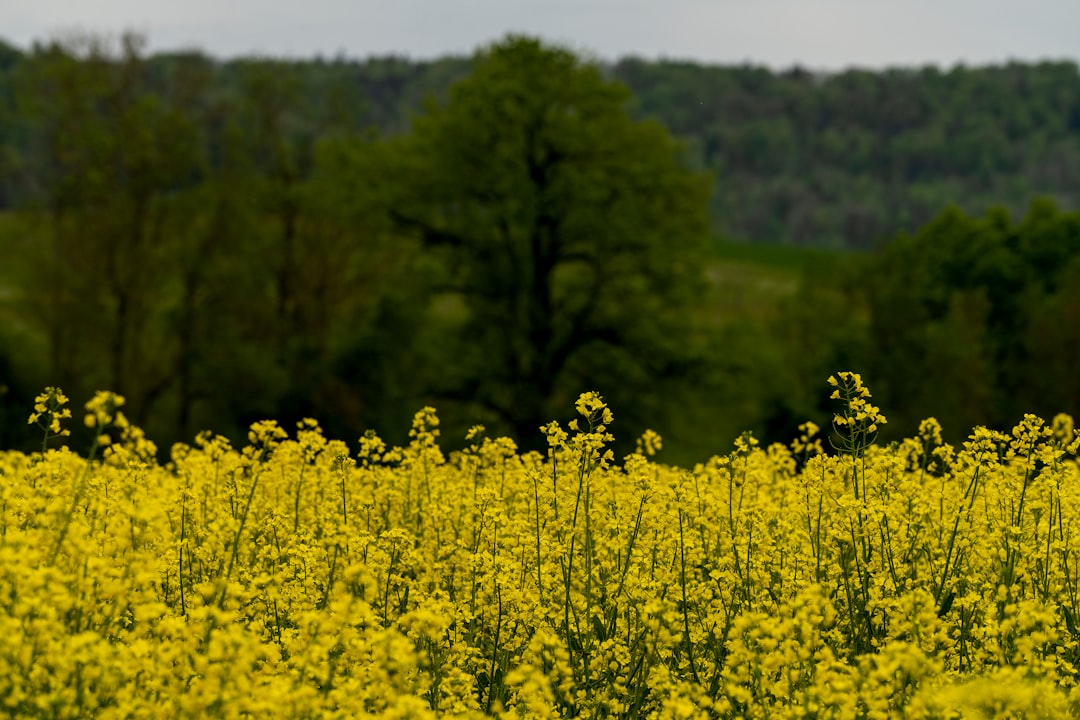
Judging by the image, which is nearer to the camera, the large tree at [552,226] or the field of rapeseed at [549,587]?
the field of rapeseed at [549,587]

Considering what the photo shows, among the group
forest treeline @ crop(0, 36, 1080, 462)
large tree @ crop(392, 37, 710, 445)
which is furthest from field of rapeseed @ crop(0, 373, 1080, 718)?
large tree @ crop(392, 37, 710, 445)

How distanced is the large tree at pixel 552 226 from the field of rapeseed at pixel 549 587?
2140 centimetres

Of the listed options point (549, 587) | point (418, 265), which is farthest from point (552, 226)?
point (549, 587)

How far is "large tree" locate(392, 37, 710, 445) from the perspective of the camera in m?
32.6

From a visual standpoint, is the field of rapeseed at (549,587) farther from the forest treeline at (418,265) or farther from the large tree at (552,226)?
the large tree at (552,226)

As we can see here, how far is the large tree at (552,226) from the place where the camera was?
107 feet

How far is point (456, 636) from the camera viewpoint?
830 cm


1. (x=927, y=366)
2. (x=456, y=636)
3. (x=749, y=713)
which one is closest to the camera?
(x=749, y=713)

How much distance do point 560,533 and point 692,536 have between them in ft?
3.43

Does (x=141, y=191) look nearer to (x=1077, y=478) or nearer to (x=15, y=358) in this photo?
(x=15, y=358)

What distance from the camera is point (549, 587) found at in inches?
348

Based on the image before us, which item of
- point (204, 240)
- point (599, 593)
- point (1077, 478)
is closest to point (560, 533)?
point (599, 593)

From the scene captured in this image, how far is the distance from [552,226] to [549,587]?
25.2 m

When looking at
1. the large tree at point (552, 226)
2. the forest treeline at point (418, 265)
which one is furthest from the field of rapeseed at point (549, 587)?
the large tree at point (552, 226)
